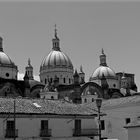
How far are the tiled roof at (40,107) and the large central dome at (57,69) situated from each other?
2080 inches

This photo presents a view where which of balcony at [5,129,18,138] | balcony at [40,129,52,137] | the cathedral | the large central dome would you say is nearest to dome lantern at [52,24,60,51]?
the cathedral

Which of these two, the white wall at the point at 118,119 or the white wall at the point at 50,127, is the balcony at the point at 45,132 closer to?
the white wall at the point at 50,127

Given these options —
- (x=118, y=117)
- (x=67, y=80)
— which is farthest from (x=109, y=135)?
(x=67, y=80)

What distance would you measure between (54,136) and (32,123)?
2058 mm

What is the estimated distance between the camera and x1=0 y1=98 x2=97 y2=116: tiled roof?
30.1 m

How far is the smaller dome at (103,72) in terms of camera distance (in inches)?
3595

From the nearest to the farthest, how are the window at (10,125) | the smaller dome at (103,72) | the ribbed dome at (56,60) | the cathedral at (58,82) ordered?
the window at (10,125), the cathedral at (58,82), the ribbed dome at (56,60), the smaller dome at (103,72)

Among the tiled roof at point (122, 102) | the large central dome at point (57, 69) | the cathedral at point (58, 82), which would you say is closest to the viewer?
the tiled roof at point (122, 102)

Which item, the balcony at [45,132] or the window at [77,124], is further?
the window at [77,124]

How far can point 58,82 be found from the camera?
280 ft

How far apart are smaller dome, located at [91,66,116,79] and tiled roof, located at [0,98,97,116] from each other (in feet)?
186

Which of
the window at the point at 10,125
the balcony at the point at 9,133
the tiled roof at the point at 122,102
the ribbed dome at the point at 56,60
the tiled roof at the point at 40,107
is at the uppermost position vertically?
the ribbed dome at the point at 56,60

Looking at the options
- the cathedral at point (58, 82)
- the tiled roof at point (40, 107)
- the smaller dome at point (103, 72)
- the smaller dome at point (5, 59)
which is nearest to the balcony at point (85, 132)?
the tiled roof at point (40, 107)

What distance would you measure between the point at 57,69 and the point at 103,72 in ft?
36.6
